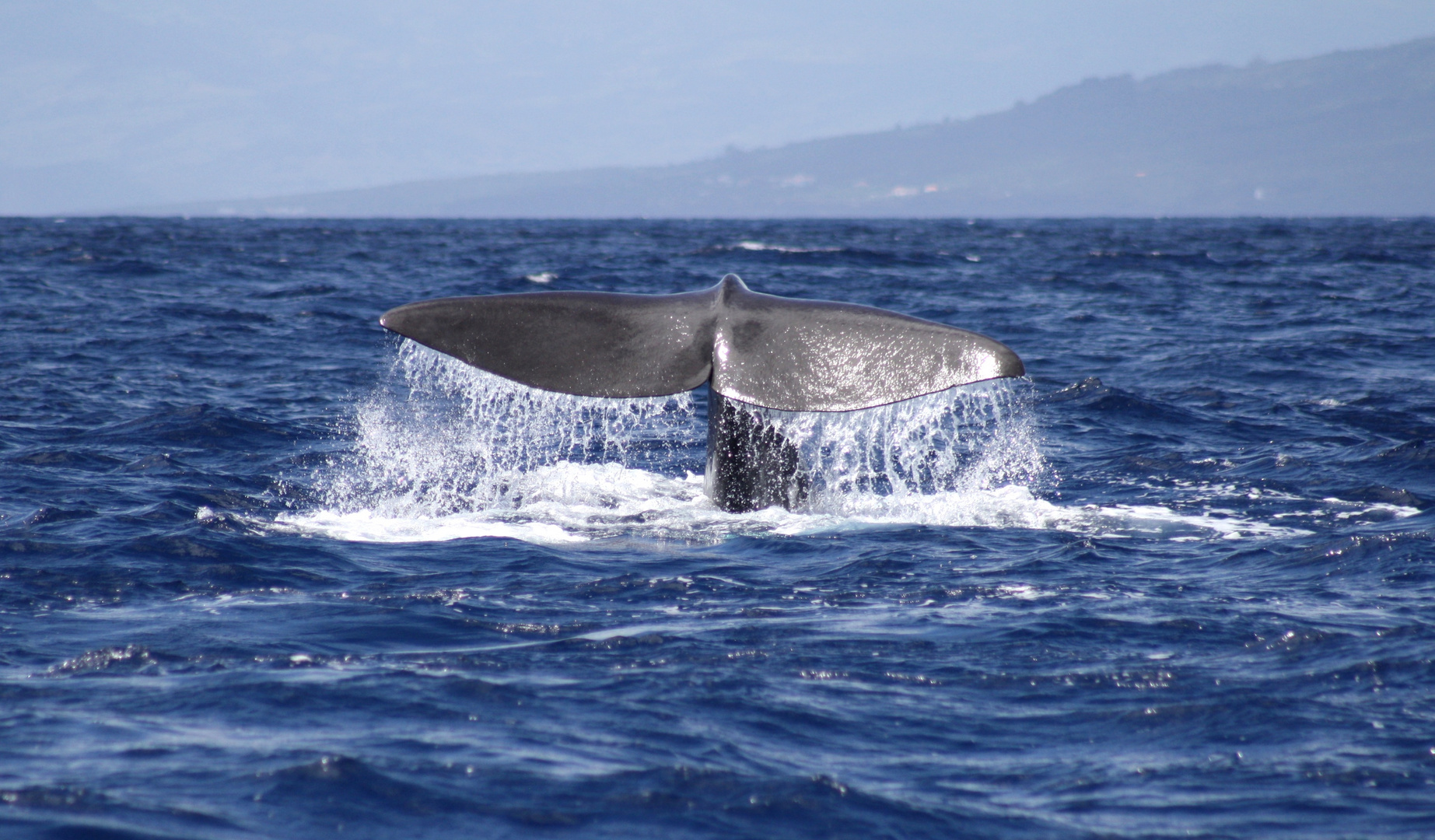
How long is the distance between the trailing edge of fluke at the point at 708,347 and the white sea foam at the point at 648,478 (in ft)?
1.43

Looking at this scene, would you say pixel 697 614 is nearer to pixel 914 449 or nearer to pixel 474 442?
pixel 914 449

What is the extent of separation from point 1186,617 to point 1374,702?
1215mm

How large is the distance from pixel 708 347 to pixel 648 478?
3253 mm

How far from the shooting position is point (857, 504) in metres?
9.75

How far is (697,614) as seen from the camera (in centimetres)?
688

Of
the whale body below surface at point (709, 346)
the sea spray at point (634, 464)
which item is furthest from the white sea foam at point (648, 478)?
the whale body below surface at point (709, 346)

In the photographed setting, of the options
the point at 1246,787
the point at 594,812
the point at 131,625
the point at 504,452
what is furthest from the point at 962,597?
the point at 504,452

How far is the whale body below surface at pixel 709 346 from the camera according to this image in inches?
281

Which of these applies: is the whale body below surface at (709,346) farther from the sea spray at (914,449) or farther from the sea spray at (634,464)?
the sea spray at (914,449)

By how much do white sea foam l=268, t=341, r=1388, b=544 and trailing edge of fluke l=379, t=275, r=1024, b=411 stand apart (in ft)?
1.43

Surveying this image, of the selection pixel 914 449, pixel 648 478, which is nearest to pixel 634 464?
pixel 648 478

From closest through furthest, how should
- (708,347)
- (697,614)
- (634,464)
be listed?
(697,614) < (708,347) < (634,464)

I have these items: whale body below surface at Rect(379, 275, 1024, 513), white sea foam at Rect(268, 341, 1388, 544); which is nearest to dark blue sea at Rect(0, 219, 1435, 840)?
white sea foam at Rect(268, 341, 1388, 544)

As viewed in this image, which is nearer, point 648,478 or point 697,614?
point 697,614
